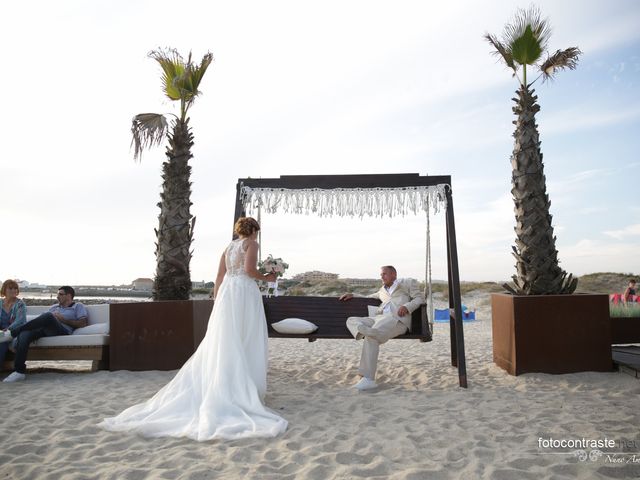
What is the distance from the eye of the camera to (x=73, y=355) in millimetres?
6145

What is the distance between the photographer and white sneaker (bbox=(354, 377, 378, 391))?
5.38 meters

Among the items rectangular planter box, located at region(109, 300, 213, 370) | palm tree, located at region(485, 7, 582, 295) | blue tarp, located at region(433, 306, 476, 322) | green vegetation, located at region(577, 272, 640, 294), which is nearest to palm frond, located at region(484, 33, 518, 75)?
palm tree, located at region(485, 7, 582, 295)

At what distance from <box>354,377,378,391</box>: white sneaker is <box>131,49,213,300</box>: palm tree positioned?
3028mm

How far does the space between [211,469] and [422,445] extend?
1.49 meters

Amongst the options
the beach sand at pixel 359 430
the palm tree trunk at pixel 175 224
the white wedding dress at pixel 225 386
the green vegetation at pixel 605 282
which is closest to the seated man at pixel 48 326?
the beach sand at pixel 359 430

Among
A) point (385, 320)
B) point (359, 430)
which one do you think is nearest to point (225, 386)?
point (359, 430)

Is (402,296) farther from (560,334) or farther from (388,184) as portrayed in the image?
(560,334)

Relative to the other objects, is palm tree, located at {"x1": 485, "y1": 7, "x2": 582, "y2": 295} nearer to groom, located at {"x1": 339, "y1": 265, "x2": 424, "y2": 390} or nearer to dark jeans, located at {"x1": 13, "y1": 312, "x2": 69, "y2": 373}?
groom, located at {"x1": 339, "y1": 265, "x2": 424, "y2": 390}

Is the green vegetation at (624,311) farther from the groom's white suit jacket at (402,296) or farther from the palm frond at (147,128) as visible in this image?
the palm frond at (147,128)

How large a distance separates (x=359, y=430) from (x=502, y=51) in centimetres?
556

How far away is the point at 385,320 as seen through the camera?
5.64m

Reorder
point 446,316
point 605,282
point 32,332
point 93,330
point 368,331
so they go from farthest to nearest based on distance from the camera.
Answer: point 605,282 → point 446,316 → point 93,330 → point 32,332 → point 368,331

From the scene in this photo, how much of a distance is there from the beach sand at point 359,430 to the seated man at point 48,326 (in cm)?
34

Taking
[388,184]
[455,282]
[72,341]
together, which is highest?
[388,184]
